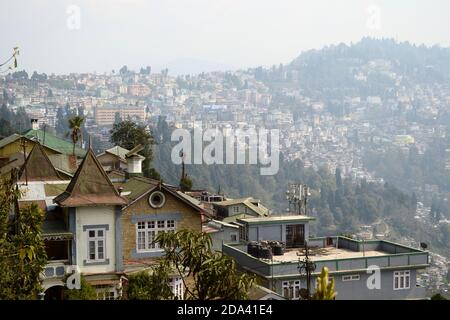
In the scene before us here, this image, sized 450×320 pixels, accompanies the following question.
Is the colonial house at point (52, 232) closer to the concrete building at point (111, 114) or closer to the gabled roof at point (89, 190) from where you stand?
the gabled roof at point (89, 190)

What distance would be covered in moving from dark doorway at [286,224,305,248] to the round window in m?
7.45

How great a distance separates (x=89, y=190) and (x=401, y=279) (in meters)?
9.65

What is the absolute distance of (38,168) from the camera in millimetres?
20922

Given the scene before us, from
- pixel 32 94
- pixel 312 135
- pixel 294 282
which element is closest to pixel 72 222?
pixel 294 282

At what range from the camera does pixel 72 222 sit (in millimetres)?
16141

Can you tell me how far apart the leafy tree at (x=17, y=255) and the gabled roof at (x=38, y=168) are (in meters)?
7.58

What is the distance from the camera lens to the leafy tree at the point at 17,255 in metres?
10.5

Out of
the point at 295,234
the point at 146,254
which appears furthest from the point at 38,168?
the point at 295,234

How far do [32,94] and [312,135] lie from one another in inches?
3315

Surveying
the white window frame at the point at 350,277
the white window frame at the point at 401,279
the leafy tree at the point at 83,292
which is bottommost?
the white window frame at the point at 401,279

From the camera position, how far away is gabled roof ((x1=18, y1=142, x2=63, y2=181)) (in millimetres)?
20597

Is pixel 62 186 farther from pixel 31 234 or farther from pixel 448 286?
pixel 448 286

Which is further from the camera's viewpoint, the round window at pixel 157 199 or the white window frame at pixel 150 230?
the round window at pixel 157 199

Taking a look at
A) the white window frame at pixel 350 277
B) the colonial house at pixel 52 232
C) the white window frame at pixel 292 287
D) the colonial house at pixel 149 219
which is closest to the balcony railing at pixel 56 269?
the colonial house at pixel 52 232
